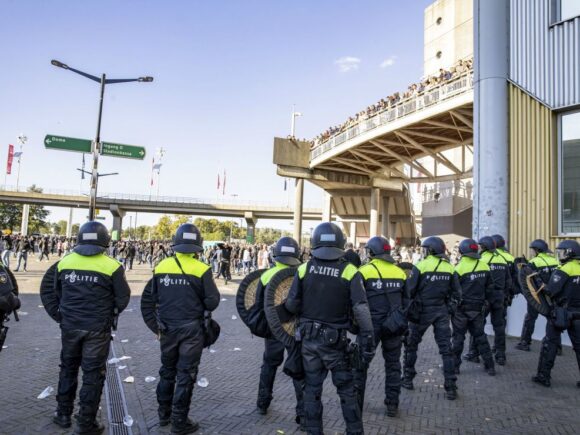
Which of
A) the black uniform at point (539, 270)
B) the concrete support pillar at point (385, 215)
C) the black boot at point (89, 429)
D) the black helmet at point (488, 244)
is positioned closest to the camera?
the black boot at point (89, 429)

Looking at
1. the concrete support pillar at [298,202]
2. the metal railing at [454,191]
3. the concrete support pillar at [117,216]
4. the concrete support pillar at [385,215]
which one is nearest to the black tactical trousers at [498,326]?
the metal railing at [454,191]

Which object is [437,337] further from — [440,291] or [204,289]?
[204,289]

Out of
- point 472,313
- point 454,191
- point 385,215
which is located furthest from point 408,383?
point 385,215

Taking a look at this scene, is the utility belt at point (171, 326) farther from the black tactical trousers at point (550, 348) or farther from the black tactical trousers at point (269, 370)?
the black tactical trousers at point (550, 348)

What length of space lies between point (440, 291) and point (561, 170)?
597 centimetres

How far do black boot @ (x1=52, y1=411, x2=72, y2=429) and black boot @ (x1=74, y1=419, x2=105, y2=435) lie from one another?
0.72 feet

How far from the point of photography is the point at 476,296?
6.35 metres

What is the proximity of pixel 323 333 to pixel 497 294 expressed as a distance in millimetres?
4853

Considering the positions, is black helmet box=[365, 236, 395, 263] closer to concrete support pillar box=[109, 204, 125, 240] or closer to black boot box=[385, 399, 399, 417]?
black boot box=[385, 399, 399, 417]

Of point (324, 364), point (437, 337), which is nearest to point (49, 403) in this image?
point (324, 364)

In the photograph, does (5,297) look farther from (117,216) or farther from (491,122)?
(117,216)

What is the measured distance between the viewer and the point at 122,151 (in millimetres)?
14156

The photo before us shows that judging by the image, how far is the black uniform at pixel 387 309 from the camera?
482 cm

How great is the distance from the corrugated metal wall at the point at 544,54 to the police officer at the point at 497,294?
3.99 meters
